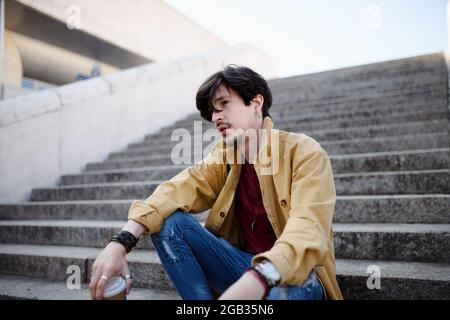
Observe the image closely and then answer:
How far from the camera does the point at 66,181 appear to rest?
438 cm

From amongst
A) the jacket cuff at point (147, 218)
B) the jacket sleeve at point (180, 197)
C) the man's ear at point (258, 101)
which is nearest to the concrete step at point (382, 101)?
the man's ear at point (258, 101)

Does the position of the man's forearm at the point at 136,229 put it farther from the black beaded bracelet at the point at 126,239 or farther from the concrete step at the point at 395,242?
the concrete step at the point at 395,242

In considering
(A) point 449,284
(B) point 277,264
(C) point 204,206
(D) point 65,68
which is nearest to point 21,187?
(C) point 204,206

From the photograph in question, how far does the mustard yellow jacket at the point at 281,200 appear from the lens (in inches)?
45.7

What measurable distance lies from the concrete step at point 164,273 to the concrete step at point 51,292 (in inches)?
2.8

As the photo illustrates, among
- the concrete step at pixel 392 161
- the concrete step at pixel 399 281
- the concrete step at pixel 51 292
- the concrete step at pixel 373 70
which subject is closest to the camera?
the concrete step at pixel 399 281

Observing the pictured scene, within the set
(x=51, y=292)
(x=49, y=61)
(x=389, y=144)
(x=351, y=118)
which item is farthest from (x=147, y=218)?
(x=49, y=61)

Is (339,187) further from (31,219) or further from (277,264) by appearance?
(31,219)

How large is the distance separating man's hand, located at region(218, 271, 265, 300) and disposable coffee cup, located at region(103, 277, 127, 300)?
0.59 metres

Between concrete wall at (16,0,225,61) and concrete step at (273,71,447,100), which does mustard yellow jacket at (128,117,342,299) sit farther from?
concrete wall at (16,0,225,61)

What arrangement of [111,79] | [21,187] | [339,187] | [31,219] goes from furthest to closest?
[111,79]
[21,187]
[31,219]
[339,187]

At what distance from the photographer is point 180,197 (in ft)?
5.86

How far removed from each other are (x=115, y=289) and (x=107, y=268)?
10 centimetres

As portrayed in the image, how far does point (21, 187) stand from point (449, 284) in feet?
14.4
